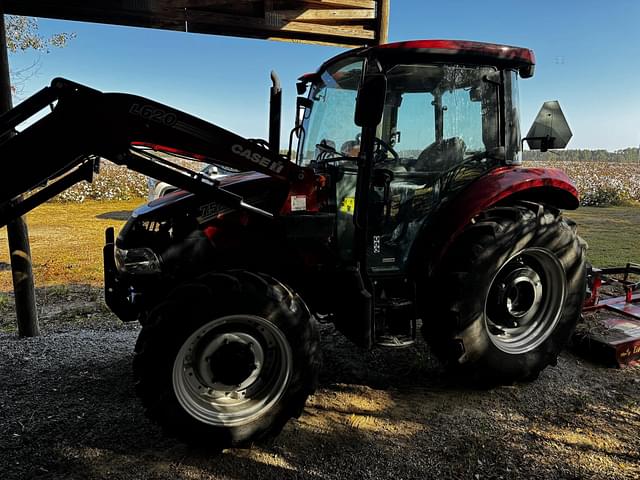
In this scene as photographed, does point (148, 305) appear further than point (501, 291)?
No

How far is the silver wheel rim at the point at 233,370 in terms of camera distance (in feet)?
8.93

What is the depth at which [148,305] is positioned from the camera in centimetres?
317

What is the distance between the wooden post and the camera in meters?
4.91

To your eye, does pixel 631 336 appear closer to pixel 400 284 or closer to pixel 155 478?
pixel 400 284

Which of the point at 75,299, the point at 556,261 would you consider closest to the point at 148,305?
the point at 556,261

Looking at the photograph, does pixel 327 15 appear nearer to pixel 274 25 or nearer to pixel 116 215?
pixel 274 25

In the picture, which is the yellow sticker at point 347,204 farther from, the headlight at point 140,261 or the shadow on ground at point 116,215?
the shadow on ground at point 116,215

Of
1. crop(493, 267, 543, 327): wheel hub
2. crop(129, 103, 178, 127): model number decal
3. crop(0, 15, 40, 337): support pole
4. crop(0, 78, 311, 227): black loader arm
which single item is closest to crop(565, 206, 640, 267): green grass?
crop(493, 267, 543, 327): wheel hub

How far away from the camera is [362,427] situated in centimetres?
301

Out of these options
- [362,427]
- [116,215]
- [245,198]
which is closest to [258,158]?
[245,198]

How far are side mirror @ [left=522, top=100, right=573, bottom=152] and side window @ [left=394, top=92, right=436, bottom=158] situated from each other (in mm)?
930

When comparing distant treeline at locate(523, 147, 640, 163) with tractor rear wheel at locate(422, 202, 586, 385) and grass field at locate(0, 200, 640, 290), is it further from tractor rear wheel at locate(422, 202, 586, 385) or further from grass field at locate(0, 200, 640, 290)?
tractor rear wheel at locate(422, 202, 586, 385)

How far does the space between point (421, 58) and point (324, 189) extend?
105 centimetres

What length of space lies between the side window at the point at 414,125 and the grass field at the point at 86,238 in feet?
17.5
